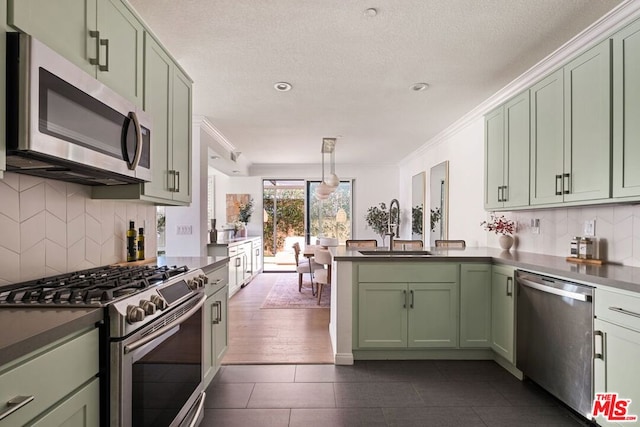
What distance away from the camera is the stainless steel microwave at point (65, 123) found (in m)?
1.05

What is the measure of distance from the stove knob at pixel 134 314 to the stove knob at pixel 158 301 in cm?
12

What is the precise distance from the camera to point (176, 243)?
408 cm

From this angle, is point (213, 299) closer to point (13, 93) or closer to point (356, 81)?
point (13, 93)

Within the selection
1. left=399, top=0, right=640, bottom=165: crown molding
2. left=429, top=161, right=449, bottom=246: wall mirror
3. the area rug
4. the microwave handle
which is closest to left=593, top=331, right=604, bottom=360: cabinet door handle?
left=399, top=0, right=640, bottom=165: crown molding

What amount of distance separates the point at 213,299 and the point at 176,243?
6.71 feet

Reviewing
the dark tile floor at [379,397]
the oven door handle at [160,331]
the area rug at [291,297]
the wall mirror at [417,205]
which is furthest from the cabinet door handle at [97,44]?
the wall mirror at [417,205]

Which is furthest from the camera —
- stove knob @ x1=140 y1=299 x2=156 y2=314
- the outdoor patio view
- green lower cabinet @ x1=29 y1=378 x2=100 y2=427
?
the outdoor patio view

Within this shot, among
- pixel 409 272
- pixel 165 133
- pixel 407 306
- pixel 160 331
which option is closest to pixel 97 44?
pixel 165 133

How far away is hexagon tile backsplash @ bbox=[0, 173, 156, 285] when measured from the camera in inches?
57.5

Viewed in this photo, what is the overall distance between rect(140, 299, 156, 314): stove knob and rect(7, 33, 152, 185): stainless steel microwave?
1.91 feet

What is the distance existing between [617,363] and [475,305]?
3.69ft

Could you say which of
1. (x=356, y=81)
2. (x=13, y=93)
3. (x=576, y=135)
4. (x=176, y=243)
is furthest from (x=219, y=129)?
(x=576, y=135)

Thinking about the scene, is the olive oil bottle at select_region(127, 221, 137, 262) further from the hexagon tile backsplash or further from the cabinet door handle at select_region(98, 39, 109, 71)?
the cabinet door handle at select_region(98, 39, 109, 71)

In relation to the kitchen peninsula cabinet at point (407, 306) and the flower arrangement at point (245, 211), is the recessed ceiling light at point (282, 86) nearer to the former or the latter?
the kitchen peninsula cabinet at point (407, 306)
